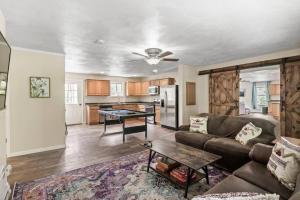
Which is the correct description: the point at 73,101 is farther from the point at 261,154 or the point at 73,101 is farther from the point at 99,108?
the point at 261,154

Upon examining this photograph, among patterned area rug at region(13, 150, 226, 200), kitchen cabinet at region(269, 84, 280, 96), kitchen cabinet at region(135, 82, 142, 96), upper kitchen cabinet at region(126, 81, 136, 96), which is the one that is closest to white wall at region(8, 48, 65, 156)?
patterned area rug at region(13, 150, 226, 200)

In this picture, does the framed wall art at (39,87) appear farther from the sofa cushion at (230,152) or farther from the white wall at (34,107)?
the sofa cushion at (230,152)

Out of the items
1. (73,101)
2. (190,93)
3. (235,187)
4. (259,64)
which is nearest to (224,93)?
(190,93)

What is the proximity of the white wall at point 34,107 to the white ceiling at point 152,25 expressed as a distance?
0.37 metres

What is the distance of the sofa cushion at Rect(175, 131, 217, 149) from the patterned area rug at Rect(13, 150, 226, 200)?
1.79 feet

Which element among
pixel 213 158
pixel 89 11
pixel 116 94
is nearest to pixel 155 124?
pixel 116 94

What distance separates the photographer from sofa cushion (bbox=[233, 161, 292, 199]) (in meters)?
1.62

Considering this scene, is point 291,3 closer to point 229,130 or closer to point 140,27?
point 140,27

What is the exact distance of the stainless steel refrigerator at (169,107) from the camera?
652 centimetres

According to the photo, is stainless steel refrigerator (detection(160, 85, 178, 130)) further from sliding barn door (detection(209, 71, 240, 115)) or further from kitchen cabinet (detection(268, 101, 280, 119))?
kitchen cabinet (detection(268, 101, 280, 119))

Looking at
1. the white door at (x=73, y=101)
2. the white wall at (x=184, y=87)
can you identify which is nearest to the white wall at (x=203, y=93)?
the white wall at (x=184, y=87)

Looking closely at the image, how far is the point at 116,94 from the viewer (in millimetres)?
9219

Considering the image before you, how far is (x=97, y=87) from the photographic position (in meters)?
8.27

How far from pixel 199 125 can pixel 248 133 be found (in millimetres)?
1089
